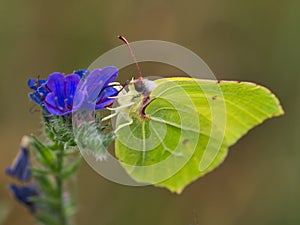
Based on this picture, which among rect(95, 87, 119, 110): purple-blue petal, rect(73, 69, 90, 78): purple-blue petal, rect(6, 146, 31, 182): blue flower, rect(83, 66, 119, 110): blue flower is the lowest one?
rect(6, 146, 31, 182): blue flower

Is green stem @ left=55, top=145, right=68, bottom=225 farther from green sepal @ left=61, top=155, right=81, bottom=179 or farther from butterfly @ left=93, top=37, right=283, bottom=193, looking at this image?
butterfly @ left=93, top=37, right=283, bottom=193

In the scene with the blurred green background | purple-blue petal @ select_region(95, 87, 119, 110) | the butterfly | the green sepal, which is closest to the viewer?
purple-blue petal @ select_region(95, 87, 119, 110)

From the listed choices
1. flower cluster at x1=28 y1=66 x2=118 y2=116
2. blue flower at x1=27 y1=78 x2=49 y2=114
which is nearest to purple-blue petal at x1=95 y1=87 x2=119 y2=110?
flower cluster at x1=28 y1=66 x2=118 y2=116

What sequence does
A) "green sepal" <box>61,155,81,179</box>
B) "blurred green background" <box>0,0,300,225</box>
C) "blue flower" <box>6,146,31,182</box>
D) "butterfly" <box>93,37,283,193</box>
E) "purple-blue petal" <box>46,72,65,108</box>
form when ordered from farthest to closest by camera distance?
"blurred green background" <box>0,0,300,225</box> → "blue flower" <box>6,146,31,182</box> → "green sepal" <box>61,155,81,179</box> → "butterfly" <box>93,37,283,193</box> → "purple-blue petal" <box>46,72,65,108</box>

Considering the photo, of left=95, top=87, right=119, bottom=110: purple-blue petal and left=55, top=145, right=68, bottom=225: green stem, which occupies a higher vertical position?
left=95, top=87, right=119, bottom=110: purple-blue petal

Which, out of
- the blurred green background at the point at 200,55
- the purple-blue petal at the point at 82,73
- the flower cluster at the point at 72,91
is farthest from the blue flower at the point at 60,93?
the blurred green background at the point at 200,55

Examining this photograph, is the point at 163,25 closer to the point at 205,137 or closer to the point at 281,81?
the point at 281,81

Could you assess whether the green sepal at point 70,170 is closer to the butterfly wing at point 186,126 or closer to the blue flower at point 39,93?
the butterfly wing at point 186,126
